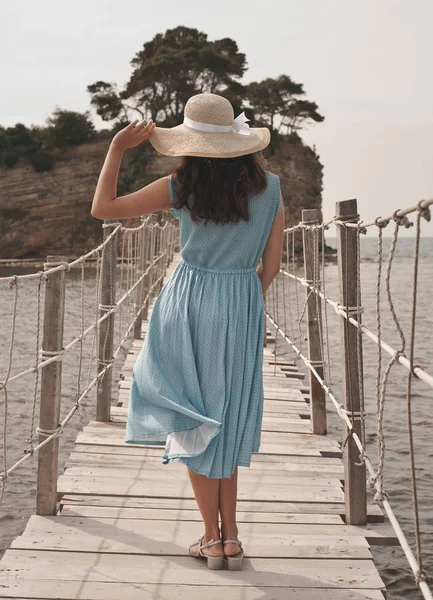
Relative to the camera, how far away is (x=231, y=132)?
7.26ft

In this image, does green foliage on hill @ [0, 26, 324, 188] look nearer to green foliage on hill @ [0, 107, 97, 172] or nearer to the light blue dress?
green foliage on hill @ [0, 107, 97, 172]

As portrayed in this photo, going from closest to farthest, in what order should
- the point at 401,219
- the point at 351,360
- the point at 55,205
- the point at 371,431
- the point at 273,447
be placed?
A: the point at 401,219 < the point at 351,360 < the point at 273,447 < the point at 371,431 < the point at 55,205

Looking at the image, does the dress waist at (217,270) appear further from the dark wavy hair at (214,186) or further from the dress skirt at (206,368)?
the dark wavy hair at (214,186)

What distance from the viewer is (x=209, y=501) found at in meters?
2.39

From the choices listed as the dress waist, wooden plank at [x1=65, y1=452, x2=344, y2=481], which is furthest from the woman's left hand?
wooden plank at [x1=65, y1=452, x2=344, y2=481]

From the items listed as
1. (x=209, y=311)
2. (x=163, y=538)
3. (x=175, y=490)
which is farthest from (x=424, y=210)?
(x=175, y=490)

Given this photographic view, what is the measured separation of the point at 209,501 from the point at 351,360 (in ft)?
2.52

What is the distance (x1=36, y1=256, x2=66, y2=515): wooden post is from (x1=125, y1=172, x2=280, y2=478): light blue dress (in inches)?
23.8

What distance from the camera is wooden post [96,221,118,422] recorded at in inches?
166

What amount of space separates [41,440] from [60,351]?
334 mm

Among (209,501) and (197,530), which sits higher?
(209,501)

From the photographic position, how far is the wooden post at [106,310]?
13.8 feet

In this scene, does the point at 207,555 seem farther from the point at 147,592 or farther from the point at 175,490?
the point at 175,490

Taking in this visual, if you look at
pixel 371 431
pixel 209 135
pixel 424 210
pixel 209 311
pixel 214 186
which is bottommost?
pixel 371 431
